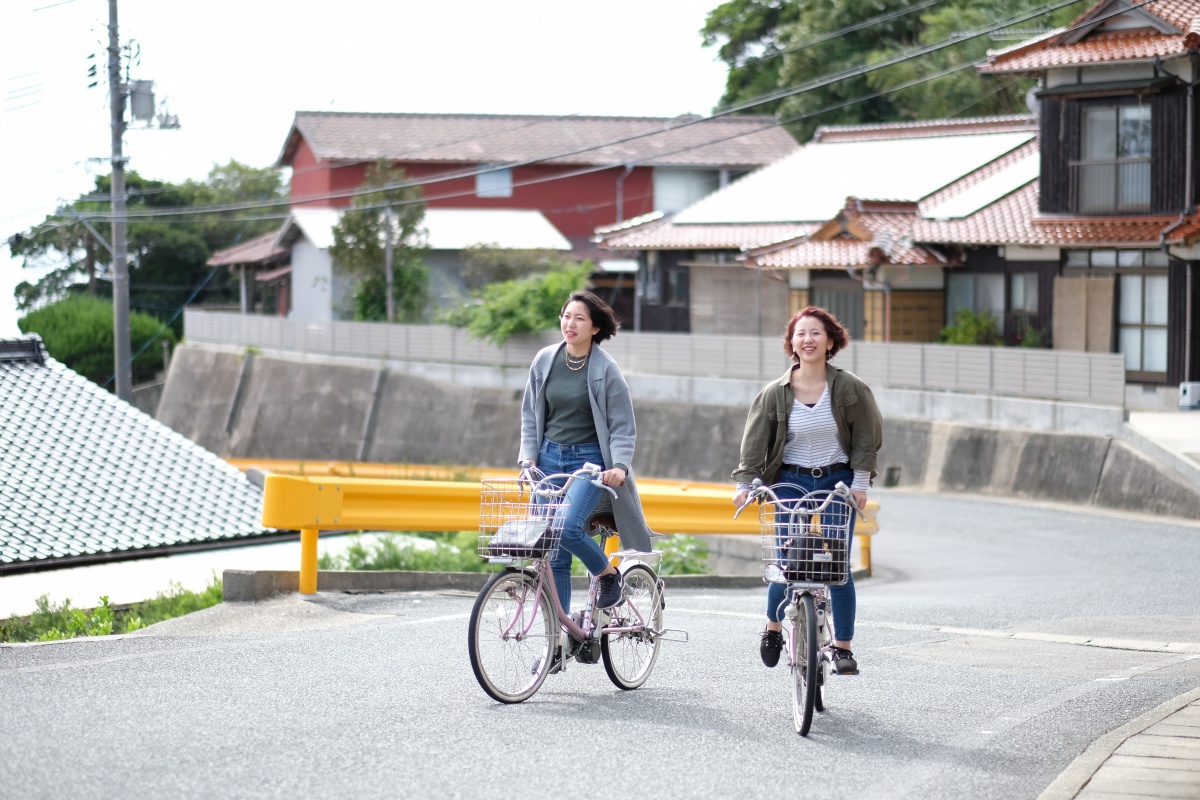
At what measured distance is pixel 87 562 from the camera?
14289 mm

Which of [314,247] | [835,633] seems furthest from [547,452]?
[314,247]

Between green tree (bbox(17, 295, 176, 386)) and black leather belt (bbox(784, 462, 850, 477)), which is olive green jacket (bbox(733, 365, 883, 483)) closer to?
black leather belt (bbox(784, 462, 850, 477))

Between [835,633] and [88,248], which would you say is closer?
[835,633]

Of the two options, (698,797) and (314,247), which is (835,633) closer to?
(698,797)

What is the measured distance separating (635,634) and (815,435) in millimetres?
1484

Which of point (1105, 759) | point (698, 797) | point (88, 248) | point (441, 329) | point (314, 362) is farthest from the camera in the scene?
point (88, 248)

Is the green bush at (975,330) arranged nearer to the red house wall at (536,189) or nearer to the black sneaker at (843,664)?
the red house wall at (536,189)

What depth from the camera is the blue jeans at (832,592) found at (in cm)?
691

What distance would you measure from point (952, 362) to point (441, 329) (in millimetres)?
16929

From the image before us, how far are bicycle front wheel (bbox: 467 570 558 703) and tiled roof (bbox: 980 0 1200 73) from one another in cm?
2147

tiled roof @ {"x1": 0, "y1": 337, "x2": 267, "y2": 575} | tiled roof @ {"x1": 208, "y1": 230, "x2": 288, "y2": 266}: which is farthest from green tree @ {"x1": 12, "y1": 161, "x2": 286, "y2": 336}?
tiled roof @ {"x1": 0, "y1": 337, "x2": 267, "y2": 575}

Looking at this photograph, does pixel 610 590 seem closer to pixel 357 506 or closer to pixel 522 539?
pixel 522 539

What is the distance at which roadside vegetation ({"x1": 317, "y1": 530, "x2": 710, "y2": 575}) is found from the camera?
13.0 metres

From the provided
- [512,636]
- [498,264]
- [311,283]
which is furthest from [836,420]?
[311,283]
